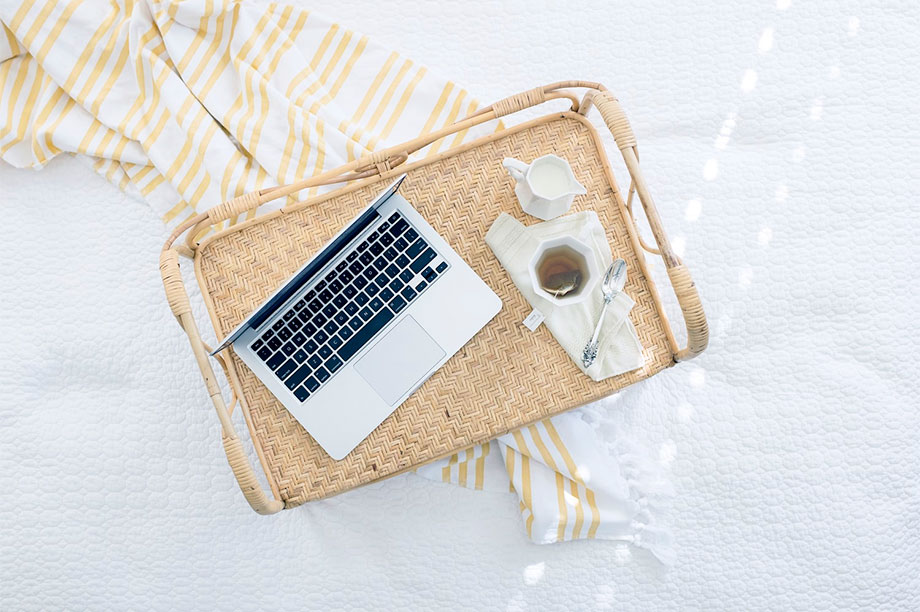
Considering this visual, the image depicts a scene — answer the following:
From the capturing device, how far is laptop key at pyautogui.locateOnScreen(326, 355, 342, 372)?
0.86 meters

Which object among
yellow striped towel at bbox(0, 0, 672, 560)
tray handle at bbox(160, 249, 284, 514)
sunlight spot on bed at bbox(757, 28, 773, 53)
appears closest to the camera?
tray handle at bbox(160, 249, 284, 514)

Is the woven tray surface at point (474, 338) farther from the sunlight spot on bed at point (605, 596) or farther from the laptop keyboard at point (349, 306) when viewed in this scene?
the sunlight spot on bed at point (605, 596)

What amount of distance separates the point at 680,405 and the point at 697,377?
0.17ft

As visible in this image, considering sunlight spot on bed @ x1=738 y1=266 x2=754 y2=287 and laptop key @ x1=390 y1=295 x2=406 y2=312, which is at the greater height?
laptop key @ x1=390 y1=295 x2=406 y2=312

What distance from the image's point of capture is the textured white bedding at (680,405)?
103cm

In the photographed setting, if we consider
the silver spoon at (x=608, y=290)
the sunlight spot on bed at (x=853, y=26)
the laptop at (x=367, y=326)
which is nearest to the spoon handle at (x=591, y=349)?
the silver spoon at (x=608, y=290)

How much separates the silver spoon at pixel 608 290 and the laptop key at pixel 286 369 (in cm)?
36

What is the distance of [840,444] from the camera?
1.04 metres

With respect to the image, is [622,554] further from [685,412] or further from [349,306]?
[349,306]

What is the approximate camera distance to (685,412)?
3.50 feet

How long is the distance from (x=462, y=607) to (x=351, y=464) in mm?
346

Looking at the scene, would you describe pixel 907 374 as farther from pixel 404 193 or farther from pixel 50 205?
pixel 50 205

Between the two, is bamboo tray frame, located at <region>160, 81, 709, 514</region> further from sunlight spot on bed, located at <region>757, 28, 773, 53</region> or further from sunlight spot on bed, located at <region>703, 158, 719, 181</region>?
sunlight spot on bed, located at <region>757, 28, 773, 53</region>

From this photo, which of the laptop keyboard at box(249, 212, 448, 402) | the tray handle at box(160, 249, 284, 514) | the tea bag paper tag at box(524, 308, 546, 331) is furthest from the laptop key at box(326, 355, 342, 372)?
the tea bag paper tag at box(524, 308, 546, 331)
